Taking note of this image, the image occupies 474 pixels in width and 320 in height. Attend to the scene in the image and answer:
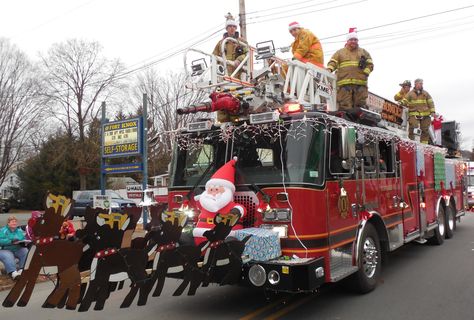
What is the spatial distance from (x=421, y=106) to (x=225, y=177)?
7959 millimetres

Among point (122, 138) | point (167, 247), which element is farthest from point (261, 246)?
point (122, 138)

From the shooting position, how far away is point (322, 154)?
5.29 metres

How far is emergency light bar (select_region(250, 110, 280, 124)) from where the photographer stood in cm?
528

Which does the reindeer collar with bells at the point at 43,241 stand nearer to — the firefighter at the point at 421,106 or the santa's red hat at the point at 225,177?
the santa's red hat at the point at 225,177

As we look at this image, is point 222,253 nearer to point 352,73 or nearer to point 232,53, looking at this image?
point 232,53

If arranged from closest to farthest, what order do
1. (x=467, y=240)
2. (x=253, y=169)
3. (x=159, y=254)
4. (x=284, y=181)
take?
1. (x=159, y=254)
2. (x=284, y=181)
3. (x=253, y=169)
4. (x=467, y=240)

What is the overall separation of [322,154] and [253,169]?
900mm

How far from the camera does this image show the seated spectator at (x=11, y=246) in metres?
7.64

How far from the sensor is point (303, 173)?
5.15 m

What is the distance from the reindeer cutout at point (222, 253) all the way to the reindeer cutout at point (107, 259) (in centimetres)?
94

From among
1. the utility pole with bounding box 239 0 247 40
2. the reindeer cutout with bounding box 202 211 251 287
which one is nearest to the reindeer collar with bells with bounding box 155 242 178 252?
the reindeer cutout with bounding box 202 211 251 287

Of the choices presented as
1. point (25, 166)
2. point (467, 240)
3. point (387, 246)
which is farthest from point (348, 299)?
point (25, 166)

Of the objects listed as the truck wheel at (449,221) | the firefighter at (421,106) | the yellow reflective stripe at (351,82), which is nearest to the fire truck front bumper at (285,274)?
the yellow reflective stripe at (351,82)

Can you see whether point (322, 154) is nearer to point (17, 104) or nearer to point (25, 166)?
point (17, 104)
